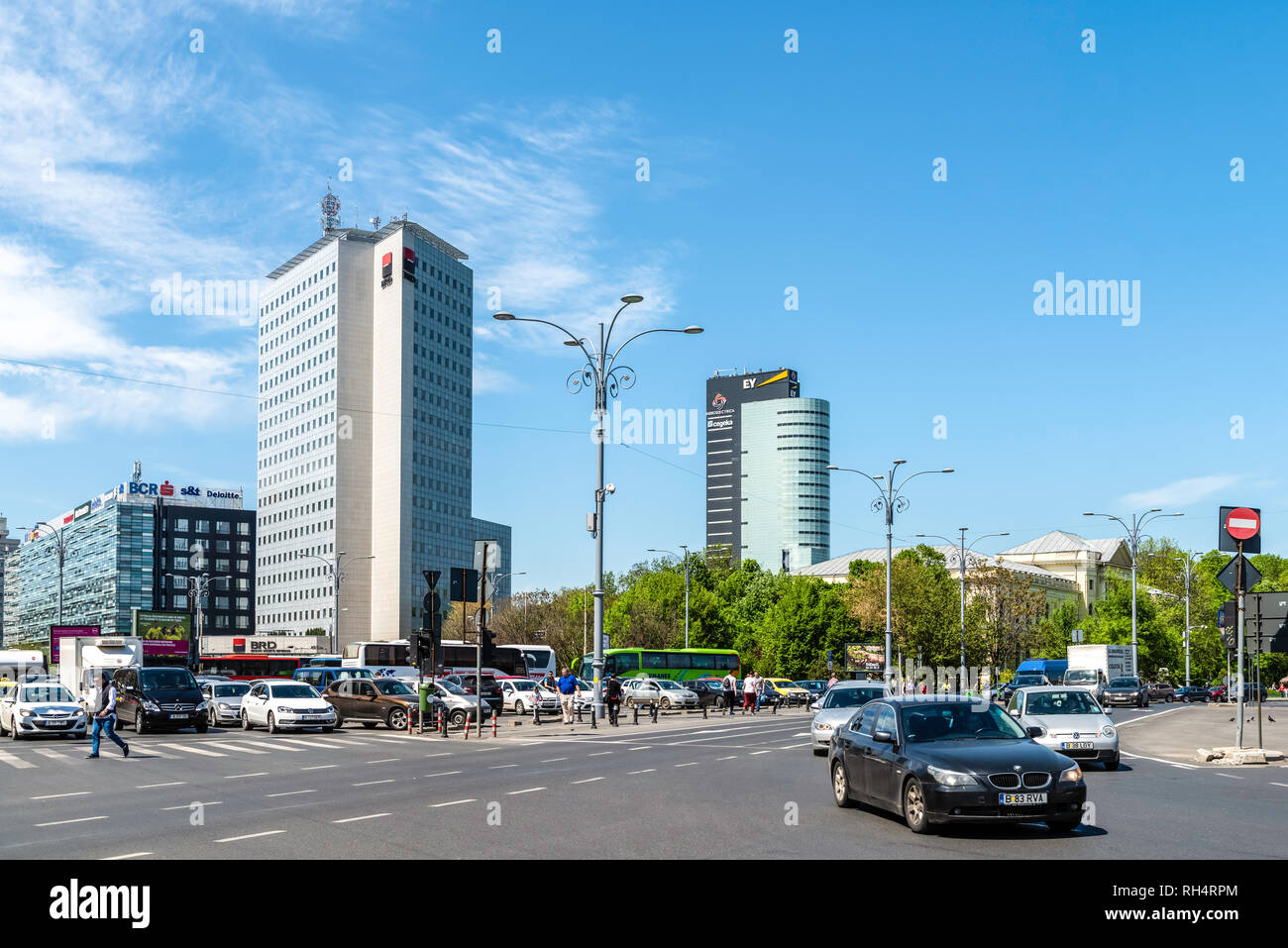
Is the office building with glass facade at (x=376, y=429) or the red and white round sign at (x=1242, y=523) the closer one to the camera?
the red and white round sign at (x=1242, y=523)

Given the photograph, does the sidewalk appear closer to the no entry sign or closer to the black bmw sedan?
the no entry sign

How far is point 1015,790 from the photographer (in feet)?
37.9

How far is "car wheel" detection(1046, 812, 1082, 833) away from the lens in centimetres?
1170

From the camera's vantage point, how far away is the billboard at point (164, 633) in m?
62.4

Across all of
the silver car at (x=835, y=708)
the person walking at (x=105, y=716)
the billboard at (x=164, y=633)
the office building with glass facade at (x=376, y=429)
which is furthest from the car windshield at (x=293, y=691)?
the office building with glass facade at (x=376, y=429)

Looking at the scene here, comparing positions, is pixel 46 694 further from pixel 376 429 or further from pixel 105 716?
pixel 376 429

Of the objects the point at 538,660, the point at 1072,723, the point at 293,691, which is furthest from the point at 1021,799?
the point at 538,660

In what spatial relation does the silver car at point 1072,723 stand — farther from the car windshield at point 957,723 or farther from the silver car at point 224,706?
the silver car at point 224,706

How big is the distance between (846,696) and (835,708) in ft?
2.51

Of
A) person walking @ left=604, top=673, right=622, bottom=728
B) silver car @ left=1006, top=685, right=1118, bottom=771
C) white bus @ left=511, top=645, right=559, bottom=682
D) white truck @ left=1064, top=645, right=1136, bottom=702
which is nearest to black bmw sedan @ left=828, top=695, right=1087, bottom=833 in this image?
silver car @ left=1006, top=685, right=1118, bottom=771

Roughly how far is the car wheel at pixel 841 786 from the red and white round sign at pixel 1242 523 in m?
12.6

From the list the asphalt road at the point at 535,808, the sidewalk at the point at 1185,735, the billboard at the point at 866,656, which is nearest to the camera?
the asphalt road at the point at 535,808

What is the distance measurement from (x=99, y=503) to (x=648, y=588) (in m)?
110
